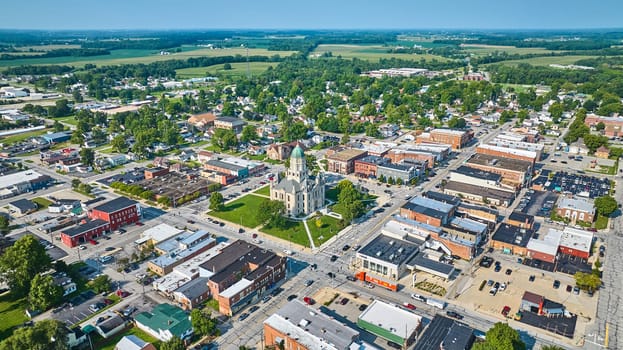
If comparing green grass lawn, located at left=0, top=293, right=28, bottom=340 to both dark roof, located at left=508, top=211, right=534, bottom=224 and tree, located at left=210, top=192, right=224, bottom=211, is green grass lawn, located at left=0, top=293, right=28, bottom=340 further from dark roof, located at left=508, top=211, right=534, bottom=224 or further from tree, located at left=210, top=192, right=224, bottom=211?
dark roof, located at left=508, top=211, right=534, bottom=224

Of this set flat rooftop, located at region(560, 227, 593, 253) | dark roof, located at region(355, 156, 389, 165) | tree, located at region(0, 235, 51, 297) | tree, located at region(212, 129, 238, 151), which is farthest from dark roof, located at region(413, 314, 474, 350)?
tree, located at region(212, 129, 238, 151)

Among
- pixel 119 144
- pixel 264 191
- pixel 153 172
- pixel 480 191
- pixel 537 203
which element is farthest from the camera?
pixel 119 144

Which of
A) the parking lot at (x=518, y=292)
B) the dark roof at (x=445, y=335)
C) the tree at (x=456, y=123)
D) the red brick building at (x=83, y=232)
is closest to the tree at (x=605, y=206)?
the parking lot at (x=518, y=292)

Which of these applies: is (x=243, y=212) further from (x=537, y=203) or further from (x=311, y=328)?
(x=537, y=203)

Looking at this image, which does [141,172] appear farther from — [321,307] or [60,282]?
[321,307]

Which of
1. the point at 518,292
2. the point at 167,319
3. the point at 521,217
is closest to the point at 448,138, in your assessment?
the point at 521,217

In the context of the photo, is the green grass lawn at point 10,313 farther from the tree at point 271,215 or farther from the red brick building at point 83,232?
the tree at point 271,215
